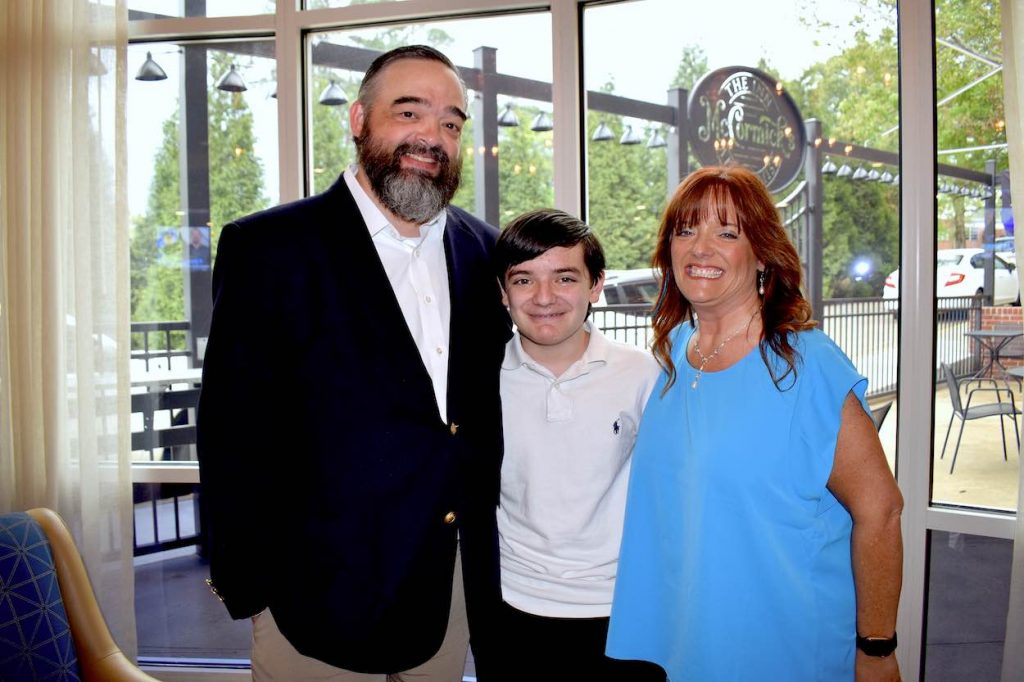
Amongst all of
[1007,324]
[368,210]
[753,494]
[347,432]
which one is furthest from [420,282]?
[1007,324]

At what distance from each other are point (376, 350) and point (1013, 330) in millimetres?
2068

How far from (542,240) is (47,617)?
1.43 metres

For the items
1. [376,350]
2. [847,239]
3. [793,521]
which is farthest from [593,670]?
[847,239]

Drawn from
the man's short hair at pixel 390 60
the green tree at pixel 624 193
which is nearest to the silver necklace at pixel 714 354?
the man's short hair at pixel 390 60

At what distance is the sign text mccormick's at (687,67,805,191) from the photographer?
2.62 m

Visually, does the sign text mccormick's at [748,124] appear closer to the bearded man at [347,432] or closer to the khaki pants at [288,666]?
the bearded man at [347,432]

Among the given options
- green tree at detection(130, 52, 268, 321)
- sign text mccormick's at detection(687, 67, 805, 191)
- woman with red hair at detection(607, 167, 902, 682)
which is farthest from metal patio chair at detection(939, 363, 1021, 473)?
green tree at detection(130, 52, 268, 321)

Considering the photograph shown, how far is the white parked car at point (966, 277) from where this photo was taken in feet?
7.92

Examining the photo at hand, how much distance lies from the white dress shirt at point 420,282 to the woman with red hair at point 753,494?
455mm

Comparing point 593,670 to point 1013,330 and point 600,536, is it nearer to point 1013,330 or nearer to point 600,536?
point 600,536

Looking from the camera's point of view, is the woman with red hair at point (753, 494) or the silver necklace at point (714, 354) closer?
the woman with red hair at point (753, 494)

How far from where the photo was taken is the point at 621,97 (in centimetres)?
275

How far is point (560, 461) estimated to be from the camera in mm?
1580

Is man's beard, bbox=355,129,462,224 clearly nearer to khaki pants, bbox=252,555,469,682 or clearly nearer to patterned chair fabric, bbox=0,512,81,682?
khaki pants, bbox=252,555,469,682
